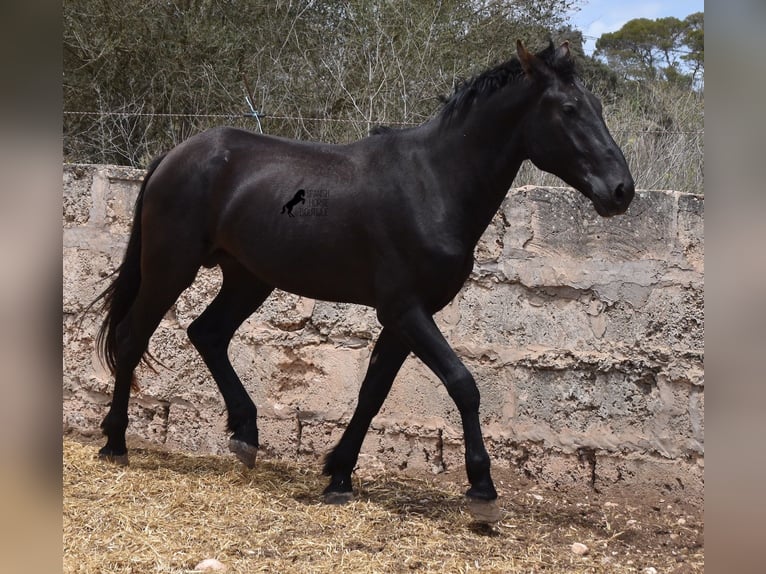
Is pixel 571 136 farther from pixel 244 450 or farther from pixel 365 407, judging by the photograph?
pixel 244 450

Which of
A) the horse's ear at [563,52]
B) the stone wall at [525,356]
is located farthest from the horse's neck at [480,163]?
the stone wall at [525,356]

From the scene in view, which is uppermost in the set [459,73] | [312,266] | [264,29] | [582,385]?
[264,29]

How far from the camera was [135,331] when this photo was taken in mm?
3865

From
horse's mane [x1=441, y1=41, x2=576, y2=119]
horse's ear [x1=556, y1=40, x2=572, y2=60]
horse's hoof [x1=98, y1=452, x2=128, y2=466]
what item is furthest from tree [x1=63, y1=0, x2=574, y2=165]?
horse's hoof [x1=98, y1=452, x2=128, y2=466]

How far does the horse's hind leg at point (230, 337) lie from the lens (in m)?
3.81

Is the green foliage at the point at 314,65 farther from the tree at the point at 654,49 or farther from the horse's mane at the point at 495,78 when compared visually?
the horse's mane at the point at 495,78

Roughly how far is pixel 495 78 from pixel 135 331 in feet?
7.10

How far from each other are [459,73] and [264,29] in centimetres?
201

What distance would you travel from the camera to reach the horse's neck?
3.16 metres

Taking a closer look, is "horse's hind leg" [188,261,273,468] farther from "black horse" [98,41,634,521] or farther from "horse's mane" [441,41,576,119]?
"horse's mane" [441,41,576,119]

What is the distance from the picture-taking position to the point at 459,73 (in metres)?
5.82

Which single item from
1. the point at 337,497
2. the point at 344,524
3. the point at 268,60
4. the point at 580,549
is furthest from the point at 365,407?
the point at 268,60
